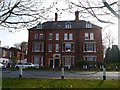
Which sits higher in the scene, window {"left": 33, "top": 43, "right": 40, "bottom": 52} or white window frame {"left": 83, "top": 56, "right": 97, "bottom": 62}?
window {"left": 33, "top": 43, "right": 40, "bottom": 52}

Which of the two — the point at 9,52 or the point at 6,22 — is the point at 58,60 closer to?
the point at 9,52

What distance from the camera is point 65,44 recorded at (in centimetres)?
5862

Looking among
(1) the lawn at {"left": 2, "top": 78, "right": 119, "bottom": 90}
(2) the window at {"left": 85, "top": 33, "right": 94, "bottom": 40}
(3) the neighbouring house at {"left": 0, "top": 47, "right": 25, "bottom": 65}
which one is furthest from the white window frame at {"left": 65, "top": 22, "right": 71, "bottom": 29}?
(1) the lawn at {"left": 2, "top": 78, "right": 119, "bottom": 90}

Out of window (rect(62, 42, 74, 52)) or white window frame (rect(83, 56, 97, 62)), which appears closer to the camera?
white window frame (rect(83, 56, 97, 62))

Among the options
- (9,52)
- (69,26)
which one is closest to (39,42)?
(69,26)

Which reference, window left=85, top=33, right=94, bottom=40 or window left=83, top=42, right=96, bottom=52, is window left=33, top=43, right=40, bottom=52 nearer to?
window left=83, top=42, right=96, bottom=52

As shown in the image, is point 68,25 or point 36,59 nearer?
point 36,59

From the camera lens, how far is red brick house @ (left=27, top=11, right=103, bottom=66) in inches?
2224

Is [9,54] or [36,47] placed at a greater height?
[36,47]

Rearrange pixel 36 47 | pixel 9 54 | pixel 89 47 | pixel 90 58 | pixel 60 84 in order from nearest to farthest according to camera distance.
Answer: pixel 60 84
pixel 90 58
pixel 89 47
pixel 36 47
pixel 9 54

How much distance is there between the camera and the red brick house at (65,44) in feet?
185

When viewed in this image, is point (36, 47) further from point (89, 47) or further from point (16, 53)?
point (16, 53)

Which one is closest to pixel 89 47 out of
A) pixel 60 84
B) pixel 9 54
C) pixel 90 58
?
pixel 90 58

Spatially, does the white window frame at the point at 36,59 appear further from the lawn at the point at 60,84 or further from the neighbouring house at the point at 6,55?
the lawn at the point at 60,84
